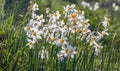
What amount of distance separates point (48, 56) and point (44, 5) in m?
3.74

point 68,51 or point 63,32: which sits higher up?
point 63,32

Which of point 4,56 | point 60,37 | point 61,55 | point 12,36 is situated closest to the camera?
point 61,55

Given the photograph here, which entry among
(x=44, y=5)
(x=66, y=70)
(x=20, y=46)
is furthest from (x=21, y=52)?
(x=44, y=5)

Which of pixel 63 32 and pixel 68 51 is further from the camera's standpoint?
pixel 63 32

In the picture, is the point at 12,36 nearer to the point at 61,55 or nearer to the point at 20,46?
the point at 20,46

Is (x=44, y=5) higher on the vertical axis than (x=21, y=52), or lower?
higher

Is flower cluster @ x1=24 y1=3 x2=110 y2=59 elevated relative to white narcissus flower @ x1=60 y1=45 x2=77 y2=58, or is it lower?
elevated

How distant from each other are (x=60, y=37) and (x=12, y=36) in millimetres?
678

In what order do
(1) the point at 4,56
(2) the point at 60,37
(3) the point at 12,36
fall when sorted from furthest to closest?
1. (3) the point at 12,36
2. (1) the point at 4,56
3. (2) the point at 60,37

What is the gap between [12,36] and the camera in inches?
138

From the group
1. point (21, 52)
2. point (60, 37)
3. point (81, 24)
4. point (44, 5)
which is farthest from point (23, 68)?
point (44, 5)

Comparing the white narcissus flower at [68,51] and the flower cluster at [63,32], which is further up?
the flower cluster at [63,32]

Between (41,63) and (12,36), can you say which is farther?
(12,36)

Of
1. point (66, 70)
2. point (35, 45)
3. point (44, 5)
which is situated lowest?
point (66, 70)
